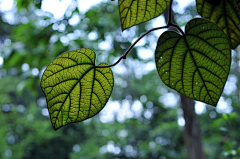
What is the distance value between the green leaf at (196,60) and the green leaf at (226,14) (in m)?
0.06

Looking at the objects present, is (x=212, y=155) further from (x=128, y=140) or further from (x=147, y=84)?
(x=147, y=84)

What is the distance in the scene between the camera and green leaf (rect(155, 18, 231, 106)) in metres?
0.24

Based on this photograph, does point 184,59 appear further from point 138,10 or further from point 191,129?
point 191,129

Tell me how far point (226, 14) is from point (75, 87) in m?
0.24

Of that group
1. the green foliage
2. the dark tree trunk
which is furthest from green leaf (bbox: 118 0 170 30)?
the dark tree trunk

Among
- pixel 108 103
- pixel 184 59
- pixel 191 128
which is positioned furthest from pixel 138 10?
pixel 108 103

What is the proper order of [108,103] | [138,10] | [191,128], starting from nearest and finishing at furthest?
[138,10]
[191,128]
[108,103]

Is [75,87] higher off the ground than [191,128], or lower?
higher

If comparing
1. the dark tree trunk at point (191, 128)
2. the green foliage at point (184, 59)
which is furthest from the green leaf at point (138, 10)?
the dark tree trunk at point (191, 128)

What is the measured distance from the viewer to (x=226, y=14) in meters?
0.30

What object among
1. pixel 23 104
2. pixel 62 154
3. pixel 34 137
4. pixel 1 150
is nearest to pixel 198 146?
pixel 1 150

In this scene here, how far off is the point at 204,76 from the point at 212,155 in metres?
2.91

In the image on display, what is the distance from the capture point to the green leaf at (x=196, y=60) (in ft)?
0.78

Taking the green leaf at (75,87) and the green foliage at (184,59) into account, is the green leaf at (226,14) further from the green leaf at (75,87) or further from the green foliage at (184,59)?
the green leaf at (75,87)
